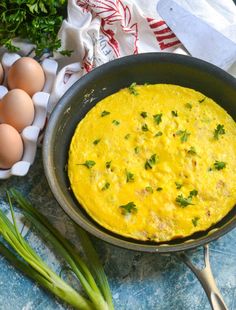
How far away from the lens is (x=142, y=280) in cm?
157

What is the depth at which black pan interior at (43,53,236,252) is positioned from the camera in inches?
63.0

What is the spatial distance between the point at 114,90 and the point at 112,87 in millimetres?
14

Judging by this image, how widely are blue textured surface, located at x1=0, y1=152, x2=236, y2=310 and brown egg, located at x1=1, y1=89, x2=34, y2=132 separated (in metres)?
0.37

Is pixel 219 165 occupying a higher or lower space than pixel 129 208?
higher

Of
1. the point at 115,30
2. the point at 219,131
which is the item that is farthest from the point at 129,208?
the point at 115,30

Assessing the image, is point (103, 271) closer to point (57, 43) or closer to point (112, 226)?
point (112, 226)

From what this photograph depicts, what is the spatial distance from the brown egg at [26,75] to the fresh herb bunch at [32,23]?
8 cm

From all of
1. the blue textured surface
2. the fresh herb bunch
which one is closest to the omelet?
the blue textured surface

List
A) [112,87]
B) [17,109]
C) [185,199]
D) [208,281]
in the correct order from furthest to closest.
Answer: [112,87] → [17,109] → [185,199] → [208,281]

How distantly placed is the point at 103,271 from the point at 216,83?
680 millimetres

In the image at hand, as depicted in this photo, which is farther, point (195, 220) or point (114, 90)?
point (114, 90)

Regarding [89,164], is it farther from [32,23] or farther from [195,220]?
[32,23]

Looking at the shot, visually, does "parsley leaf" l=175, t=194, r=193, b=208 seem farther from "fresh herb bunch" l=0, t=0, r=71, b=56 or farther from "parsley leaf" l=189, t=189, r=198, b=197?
"fresh herb bunch" l=0, t=0, r=71, b=56

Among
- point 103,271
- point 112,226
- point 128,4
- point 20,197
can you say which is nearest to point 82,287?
point 103,271
